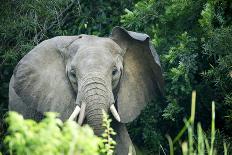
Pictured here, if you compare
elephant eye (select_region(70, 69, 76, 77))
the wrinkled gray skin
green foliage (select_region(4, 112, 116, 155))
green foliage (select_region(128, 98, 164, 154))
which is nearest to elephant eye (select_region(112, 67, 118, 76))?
the wrinkled gray skin

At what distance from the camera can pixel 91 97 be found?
8523 mm

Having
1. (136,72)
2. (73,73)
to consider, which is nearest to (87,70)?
(73,73)

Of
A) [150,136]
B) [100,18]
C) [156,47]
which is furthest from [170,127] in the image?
[100,18]

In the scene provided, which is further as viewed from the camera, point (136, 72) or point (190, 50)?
point (190, 50)

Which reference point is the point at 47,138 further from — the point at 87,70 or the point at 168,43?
the point at 168,43

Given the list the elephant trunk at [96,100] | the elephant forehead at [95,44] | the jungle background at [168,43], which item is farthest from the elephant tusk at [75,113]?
the jungle background at [168,43]

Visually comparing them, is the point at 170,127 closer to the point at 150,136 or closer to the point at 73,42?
the point at 150,136

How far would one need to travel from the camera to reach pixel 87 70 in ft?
29.1

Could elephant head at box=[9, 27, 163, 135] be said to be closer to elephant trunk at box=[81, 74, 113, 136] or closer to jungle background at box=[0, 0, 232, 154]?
elephant trunk at box=[81, 74, 113, 136]

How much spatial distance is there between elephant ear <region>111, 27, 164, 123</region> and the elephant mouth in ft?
2.68

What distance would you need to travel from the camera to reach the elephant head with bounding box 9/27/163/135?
9.21m

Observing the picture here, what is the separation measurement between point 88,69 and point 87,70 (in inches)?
0.6

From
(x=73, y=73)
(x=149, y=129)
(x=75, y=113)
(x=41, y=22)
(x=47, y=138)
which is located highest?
(x=41, y=22)

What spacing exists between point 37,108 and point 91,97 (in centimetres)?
130
